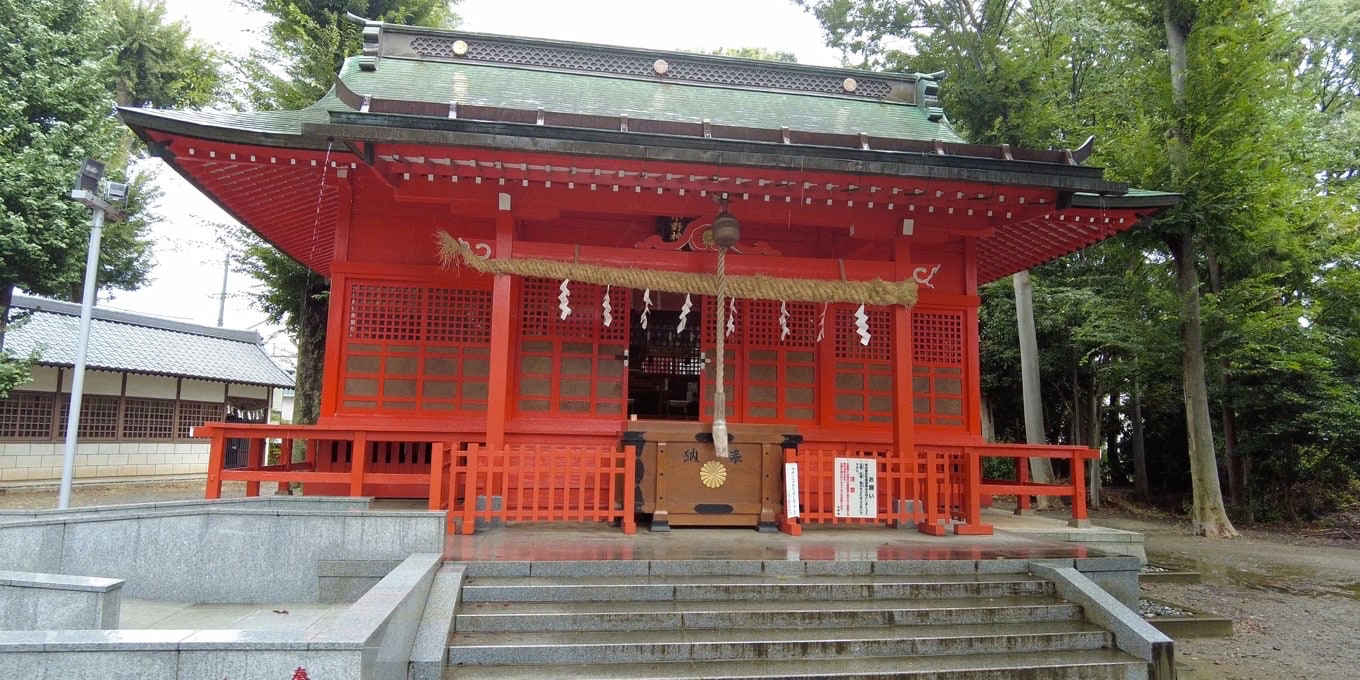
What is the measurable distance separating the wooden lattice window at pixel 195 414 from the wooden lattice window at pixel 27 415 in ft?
11.3

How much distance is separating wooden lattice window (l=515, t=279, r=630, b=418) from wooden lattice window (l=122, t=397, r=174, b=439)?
15906mm

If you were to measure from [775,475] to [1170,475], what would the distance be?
1723 cm

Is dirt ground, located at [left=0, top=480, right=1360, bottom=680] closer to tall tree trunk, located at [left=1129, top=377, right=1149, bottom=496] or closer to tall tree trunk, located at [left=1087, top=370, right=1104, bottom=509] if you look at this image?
tall tree trunk, located at [left=1087, top=370, right=1104, bottom=509]

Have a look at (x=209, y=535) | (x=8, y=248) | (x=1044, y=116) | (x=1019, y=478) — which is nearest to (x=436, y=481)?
(x=209, y=535)

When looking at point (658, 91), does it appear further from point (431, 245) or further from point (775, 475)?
point (775, 475)

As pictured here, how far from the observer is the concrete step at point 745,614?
4.57 m

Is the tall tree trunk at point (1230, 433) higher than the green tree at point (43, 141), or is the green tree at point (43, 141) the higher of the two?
the green tree at point (43, 141)

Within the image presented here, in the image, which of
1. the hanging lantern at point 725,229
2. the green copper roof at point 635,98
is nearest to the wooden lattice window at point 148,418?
the green copper roof at point 635,98

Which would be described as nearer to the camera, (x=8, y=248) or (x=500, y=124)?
(x=500, y=124)

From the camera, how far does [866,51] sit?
19172 mm

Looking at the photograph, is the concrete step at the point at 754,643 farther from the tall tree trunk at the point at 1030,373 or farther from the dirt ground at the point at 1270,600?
the tall tree trunk at the point at 1030,373

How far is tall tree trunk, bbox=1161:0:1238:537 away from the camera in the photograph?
12508 mm

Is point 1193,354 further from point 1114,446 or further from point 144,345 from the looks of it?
point 144,345

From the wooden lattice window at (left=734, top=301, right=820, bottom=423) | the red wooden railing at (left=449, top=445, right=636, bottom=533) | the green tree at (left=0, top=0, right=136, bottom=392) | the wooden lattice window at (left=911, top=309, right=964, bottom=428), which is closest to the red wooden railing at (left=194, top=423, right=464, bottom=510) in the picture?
the red wooden railing at (left=449, top=445, right=636, bottom=533)
